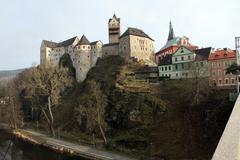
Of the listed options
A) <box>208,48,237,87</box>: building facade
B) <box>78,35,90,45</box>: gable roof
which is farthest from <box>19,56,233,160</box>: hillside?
<box>78,35,90,45</box>: gable roof

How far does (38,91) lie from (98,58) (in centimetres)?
1674

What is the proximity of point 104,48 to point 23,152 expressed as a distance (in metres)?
35.1

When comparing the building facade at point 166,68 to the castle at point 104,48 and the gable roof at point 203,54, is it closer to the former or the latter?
the gable roof at point 203,54

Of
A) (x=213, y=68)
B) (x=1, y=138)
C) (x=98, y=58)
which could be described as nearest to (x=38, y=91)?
(x=1, y=138)

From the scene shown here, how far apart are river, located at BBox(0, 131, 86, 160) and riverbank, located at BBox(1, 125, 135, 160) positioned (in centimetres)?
106

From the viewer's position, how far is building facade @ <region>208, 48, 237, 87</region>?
5341cm

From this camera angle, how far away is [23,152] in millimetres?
44094

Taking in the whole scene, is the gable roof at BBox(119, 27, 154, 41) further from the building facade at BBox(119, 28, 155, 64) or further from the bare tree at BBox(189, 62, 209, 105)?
the bare tree at BBox(189, 62, 209, 105)

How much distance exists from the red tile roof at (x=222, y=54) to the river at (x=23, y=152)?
1187 inches

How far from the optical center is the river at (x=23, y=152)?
39.8m

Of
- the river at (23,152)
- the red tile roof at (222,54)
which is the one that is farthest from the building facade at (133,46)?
the river at (23,152)

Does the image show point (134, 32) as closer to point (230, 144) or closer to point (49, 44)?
point (49, 44)

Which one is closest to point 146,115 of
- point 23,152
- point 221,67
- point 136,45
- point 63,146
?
point 63,146

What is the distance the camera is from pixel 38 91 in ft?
204
